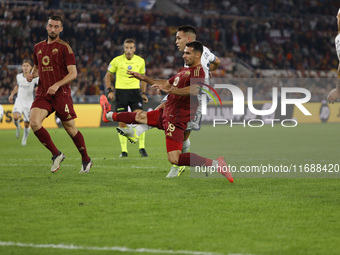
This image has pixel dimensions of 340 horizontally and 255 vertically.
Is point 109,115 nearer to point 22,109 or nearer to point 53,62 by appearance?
point 53,62

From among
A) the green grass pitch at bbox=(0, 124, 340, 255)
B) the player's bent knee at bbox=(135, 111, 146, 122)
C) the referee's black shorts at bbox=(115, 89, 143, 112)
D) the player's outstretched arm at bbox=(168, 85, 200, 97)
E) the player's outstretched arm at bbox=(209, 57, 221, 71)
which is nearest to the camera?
the green grass pitch at bbox=(0, 124, 340, 255)

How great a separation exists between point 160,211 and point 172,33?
101ft

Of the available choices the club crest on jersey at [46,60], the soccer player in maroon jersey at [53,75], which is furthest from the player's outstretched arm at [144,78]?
the club crest on jersey at [46,60]

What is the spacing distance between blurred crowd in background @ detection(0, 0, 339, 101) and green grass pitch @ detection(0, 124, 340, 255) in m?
19.2

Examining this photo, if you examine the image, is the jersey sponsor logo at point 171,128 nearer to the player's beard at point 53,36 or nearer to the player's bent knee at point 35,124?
the player's bent knee at point 35,124

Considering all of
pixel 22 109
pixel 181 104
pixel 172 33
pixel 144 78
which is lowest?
pixel 22 109

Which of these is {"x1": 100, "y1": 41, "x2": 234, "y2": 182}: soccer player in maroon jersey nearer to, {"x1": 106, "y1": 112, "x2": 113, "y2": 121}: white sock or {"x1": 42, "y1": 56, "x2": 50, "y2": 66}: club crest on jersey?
{"x1": 106, "y1": 112, "x2": 113, "y2": 121}: white sock

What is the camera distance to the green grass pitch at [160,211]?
4.97 metres

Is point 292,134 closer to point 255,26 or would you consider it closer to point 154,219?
point 154,219

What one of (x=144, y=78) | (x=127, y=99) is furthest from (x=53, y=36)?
(x=127, y=99)

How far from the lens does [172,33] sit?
120 ft

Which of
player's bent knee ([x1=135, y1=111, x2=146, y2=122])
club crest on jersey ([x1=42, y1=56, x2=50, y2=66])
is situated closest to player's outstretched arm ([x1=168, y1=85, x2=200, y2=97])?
player's bent knee ([x1=135, y1=111, x2=146, y2=122])

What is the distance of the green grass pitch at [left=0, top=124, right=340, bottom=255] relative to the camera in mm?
4973

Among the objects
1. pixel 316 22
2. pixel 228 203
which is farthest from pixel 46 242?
pixel 316 22
